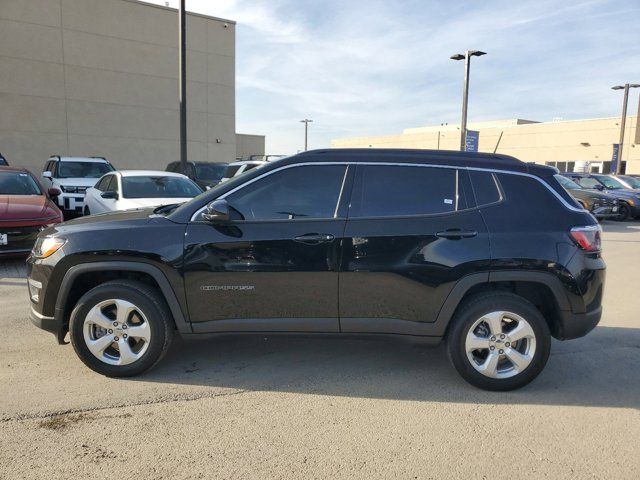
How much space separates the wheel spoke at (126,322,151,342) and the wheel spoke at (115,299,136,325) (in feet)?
0.29

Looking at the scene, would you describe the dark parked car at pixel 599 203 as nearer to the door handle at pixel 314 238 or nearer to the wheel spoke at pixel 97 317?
the door handle at pixel 314 238

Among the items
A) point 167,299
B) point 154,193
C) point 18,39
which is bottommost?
point 167,299

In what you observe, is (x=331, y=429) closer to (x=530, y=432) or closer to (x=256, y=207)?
(x=530, y=432)

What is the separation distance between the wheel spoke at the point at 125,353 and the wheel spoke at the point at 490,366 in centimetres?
266

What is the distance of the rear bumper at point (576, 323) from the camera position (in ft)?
12.4

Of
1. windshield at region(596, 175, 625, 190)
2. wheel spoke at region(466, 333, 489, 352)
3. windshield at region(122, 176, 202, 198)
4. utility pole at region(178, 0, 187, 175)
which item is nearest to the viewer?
wheel spoke at region(466, 333, 489, 352)

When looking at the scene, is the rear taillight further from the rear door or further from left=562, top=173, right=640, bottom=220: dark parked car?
left=562, top=173, right=640, bottom=220: dark parked car

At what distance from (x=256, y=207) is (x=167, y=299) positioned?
38.5 inches

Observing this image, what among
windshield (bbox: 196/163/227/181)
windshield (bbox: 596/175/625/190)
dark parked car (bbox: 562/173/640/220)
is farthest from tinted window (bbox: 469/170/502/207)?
windshield (bbox: 596/175/625/190)

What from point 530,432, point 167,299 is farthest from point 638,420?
point 167,299

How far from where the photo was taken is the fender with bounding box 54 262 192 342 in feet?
12.4

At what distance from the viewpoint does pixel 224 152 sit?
27.3 metres

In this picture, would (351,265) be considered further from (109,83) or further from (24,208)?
(109,83)

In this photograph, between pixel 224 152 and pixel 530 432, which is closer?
pixel 530 432
